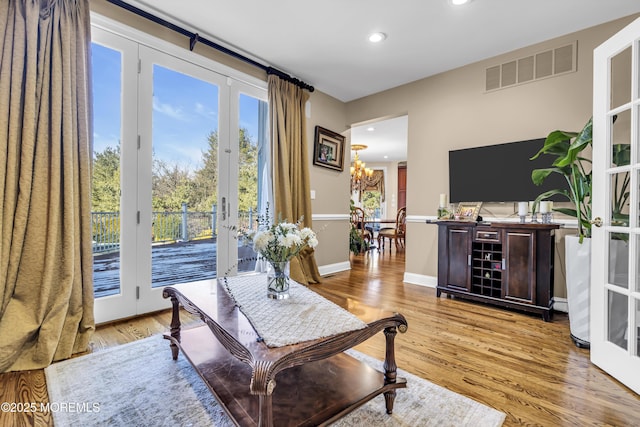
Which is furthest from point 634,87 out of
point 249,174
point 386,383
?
point 249,174

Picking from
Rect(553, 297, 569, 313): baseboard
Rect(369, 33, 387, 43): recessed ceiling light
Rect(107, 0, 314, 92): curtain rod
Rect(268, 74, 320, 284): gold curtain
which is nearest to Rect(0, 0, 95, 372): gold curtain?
Rect(107, 0, 314, 92): curtain rod

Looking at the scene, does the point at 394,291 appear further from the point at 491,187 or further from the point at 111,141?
the point at 111,141

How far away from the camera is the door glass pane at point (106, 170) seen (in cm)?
247

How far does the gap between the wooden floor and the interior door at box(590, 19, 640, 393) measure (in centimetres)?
21

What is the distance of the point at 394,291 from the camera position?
12.0 feet

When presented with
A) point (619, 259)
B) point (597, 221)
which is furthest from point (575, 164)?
point (619, 259)

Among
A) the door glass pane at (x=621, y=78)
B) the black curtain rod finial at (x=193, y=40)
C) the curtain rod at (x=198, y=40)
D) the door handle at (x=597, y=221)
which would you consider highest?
the curtain rod at (x=198, y=40)

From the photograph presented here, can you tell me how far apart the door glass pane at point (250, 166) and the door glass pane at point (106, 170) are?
46.1 inches

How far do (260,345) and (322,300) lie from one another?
554mm

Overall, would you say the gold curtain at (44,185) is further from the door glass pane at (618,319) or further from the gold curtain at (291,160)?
the door glass pane at (618,319)

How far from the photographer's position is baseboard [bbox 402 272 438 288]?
3850 mm

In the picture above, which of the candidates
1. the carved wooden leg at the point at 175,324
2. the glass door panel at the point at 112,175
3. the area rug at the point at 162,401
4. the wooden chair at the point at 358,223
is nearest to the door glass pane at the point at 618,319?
the area rug at the point at 162,401

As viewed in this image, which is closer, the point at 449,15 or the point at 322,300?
the point at 322,300

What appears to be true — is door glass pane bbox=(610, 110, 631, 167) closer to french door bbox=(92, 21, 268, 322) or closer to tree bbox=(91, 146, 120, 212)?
french door bbox=(92, 21, 268, 322)
